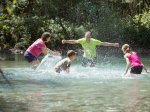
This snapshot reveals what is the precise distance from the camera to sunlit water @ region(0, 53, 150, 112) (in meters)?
8.30

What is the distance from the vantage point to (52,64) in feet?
58.2

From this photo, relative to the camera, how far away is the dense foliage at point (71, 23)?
38094mm

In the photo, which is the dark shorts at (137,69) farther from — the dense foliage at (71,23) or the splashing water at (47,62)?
the dense foliage at (71,23)

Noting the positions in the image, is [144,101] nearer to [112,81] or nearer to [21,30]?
[112,81]

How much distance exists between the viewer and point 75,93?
10305 mm

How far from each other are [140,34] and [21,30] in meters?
9.91

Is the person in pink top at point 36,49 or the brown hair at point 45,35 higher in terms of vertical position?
the brown hair at point 45,35

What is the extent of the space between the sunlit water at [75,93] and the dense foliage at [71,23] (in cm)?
2322

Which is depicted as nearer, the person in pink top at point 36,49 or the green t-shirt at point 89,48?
the person in pink top at point 36,49

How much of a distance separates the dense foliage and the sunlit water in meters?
23.2

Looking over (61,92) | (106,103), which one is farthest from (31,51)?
(106,103)

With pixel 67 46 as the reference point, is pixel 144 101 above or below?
above

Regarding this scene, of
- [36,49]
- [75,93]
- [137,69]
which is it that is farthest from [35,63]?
[75,93]

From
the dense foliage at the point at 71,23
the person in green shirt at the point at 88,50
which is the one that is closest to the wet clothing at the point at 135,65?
the person in green shirt at the point at 88,50
